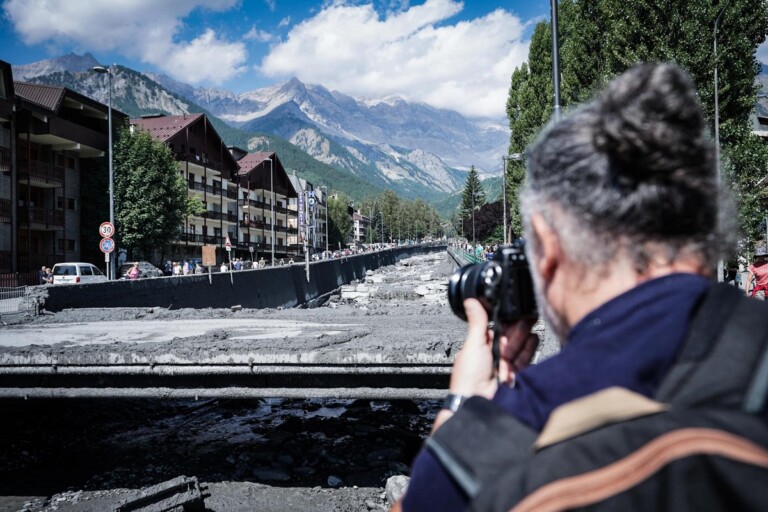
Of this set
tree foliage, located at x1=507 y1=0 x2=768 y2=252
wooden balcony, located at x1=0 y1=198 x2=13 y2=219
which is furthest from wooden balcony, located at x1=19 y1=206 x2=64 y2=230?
tree foliage, located at x1=507 y1=0 x2=768 y2=252

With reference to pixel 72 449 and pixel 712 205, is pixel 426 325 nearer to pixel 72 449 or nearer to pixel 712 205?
pixel 72 449

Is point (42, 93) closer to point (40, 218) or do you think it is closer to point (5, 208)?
point (40, 218)

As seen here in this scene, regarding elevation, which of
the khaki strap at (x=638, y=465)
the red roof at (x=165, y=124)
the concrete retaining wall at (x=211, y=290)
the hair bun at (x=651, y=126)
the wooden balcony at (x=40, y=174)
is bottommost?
the concrete retaining wall at (x=211, y=290)

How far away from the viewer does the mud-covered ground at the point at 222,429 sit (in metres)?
6.66

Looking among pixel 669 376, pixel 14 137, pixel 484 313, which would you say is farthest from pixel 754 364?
pixel 14 137

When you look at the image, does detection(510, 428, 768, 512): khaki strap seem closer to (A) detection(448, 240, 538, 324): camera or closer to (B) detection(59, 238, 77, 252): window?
(A) detection(448, 240, 538, 324): camera

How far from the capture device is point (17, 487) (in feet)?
23.8

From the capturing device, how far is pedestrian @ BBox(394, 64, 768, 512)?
848 mm

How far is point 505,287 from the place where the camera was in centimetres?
149

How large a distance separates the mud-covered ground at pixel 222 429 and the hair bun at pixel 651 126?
17.3 ft

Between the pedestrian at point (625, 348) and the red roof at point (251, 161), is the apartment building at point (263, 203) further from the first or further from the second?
the pedestrian at point (625, 348)

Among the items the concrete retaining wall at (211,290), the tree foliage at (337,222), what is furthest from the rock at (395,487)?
the tree foliage at (337,222)

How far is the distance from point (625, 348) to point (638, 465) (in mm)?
203

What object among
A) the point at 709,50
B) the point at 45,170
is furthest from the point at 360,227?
the point at 709,50
